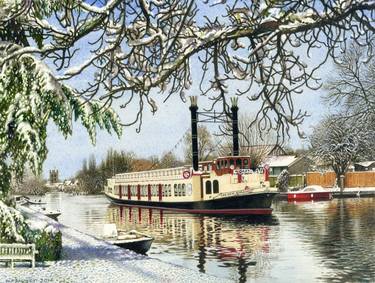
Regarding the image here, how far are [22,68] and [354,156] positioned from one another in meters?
52.2

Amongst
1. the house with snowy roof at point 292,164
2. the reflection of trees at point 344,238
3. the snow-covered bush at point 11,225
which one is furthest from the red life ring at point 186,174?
the house with snowy roof at point 292,164

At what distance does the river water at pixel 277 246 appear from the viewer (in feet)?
55.0

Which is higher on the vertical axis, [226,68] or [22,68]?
[22,68]

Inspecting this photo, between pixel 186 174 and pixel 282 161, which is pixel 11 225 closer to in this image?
pixel 186 174

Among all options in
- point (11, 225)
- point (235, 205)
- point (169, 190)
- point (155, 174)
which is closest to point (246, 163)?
point (235, 205)

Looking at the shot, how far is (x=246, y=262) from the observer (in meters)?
19.0

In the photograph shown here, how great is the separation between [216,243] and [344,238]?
509cm

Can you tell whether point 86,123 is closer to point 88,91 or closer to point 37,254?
point 37,254

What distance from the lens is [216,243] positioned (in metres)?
24.7

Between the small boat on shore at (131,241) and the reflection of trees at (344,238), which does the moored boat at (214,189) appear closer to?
the reflection of trees at (344,238)

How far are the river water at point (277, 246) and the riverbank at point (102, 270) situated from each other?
2.74m

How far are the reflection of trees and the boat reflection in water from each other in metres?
1.93

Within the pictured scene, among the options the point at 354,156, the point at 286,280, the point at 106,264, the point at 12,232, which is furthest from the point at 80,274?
the point at 354,156

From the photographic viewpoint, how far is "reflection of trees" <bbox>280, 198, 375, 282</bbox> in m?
16.7
